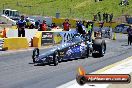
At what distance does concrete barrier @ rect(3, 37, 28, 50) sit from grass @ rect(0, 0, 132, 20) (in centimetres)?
3819

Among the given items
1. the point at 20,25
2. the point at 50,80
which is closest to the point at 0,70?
the point at 50,80

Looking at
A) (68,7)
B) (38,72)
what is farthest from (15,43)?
(68,7)

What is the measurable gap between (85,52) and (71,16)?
4615 cm

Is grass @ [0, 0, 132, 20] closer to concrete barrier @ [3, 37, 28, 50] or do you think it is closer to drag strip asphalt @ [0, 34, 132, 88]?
concrete barrier @ [3, 37, 28, 50]

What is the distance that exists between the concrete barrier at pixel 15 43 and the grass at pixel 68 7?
38.2 metres

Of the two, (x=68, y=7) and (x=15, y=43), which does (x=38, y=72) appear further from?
(x=68, y=7)

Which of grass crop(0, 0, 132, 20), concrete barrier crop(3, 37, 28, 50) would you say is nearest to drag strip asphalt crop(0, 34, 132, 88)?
concrete barrier crop(3, 37, 28, 50)

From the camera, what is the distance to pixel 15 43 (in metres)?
26.2

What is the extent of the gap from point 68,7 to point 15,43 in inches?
1883

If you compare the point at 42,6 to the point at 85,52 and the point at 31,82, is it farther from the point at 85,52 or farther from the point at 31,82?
the point at 31,82

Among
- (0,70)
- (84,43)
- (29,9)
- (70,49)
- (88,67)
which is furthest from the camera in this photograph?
(29,9)

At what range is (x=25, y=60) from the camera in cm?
1945

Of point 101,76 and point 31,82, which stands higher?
point 101,76

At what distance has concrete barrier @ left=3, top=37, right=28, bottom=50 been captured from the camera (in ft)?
83.7
